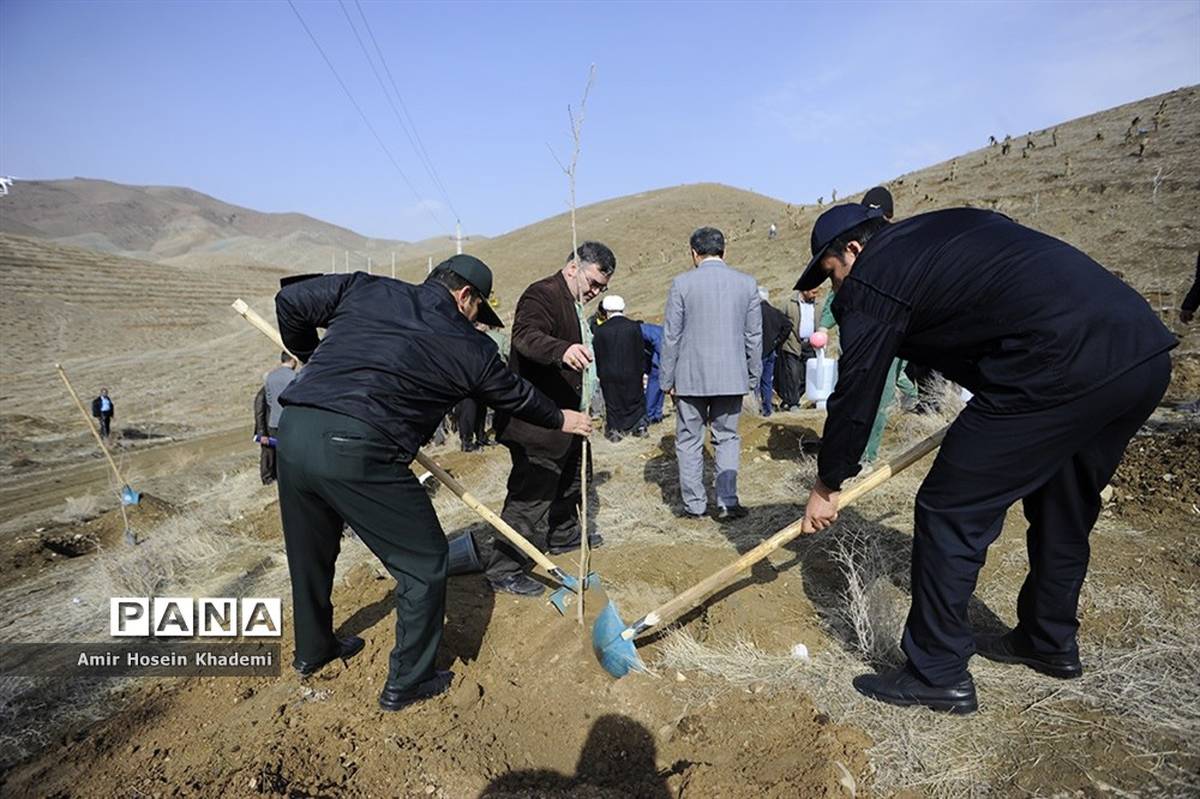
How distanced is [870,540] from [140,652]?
448 cm

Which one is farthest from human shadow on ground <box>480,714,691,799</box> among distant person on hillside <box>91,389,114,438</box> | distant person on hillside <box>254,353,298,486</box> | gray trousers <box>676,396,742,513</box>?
distant person on hillside <box>91,389,114,438</box>

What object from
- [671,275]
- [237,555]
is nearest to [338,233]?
[671,275]

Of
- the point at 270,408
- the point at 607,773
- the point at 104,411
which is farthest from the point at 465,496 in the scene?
the point at 104,411

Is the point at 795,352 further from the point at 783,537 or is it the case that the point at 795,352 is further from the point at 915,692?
the point at 915,692

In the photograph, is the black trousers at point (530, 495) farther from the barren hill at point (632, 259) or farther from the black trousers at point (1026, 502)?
the barren hill at point (632, 259)

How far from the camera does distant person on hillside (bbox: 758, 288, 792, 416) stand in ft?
26.3

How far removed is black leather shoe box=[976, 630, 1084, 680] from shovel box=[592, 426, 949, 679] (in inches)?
33.9

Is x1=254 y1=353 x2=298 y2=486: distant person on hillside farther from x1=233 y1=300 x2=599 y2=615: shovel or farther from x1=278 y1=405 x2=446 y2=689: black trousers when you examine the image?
x1=278 y1=405 x2=446 y2=689: black trousers

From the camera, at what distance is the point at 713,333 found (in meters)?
4.55

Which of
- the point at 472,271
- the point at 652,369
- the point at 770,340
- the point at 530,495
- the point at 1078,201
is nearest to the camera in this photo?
the point at 472,271

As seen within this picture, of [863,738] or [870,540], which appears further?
[870,540]

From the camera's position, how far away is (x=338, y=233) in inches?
6344

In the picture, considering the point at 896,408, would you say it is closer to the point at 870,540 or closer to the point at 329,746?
the point at 870,540

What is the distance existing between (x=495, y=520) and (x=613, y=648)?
880mm
